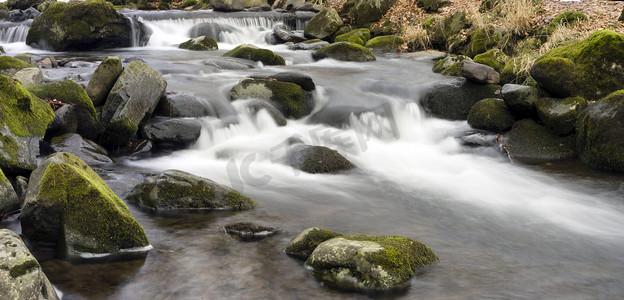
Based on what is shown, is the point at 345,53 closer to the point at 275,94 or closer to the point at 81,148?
the point at 275,94

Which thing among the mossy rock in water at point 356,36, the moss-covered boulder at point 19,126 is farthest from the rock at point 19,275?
the mossy rock in water at point 356,36

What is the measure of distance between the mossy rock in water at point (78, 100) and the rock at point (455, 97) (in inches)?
285

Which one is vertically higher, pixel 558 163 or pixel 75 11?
pixel 75 11

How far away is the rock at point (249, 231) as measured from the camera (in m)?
5.08

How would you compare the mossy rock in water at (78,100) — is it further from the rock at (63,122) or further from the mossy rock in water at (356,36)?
the mossy rock in water at (356,36)

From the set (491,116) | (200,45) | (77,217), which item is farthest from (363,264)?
(200,45)

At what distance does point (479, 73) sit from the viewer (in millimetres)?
10812

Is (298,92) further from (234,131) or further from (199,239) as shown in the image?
(199,239)

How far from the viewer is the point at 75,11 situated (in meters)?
16.8

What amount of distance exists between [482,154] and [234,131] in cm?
485

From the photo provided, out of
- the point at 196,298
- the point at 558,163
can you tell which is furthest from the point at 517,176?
the point at 196,298

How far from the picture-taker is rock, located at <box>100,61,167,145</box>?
800 centimetres

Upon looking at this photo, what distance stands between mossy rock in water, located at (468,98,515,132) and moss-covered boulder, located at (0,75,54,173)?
7.96 m

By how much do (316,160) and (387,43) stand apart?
1200 cm
